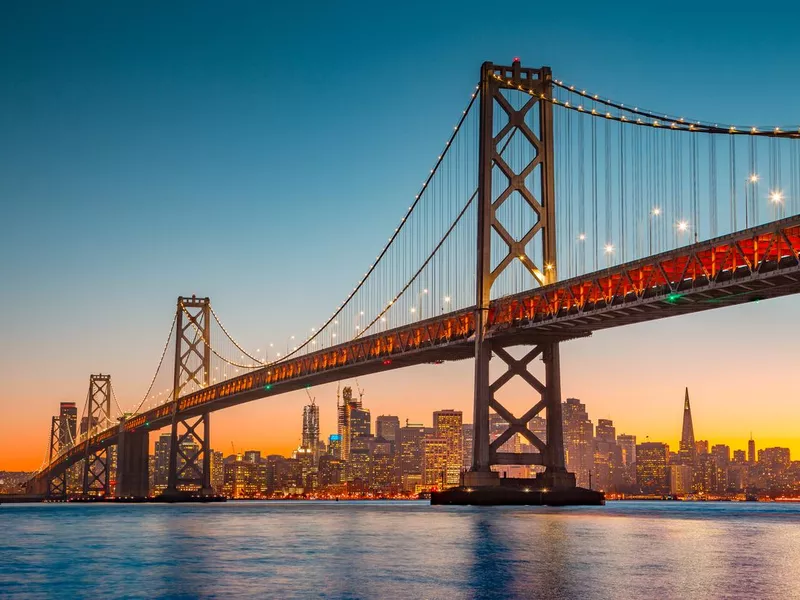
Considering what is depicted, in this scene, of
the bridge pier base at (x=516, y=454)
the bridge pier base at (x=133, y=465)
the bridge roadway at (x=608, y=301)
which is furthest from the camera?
the bridge pier base at (x=133, y=465)

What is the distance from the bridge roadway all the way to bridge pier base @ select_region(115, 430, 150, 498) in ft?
137

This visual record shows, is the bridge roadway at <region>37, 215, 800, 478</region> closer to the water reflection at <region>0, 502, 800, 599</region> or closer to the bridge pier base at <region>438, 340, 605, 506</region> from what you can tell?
the bridge pier base at <region>438, 340, 605, 506</region>

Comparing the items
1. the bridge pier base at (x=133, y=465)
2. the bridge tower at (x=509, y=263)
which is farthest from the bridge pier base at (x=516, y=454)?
the bridge pier base at (x=133, y=465)

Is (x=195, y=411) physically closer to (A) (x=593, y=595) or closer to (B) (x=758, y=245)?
(B) (x=758, y=245)

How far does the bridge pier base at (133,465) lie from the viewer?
113750 millimetres

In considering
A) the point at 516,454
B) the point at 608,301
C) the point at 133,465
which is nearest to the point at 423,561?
the point at 608,301

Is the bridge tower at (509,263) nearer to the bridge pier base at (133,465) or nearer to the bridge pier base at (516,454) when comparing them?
the bridge pier base at (516,454)

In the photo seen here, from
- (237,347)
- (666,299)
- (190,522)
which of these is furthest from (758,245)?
(237,347)

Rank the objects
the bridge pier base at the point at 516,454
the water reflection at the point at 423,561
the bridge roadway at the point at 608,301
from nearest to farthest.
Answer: the water reflection at the point at 423,561 < the bridge roadway at the point at 608,301 < the bridge pier base at the point at 516,454

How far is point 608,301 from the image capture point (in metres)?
47.7

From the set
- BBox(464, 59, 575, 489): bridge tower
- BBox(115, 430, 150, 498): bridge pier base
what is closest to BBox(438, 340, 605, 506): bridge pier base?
BBox(464, 59, 575, 489): bridge tower

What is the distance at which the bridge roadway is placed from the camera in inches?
1581

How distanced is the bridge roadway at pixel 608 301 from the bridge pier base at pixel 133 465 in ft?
137

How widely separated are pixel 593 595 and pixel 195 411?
79.0m
